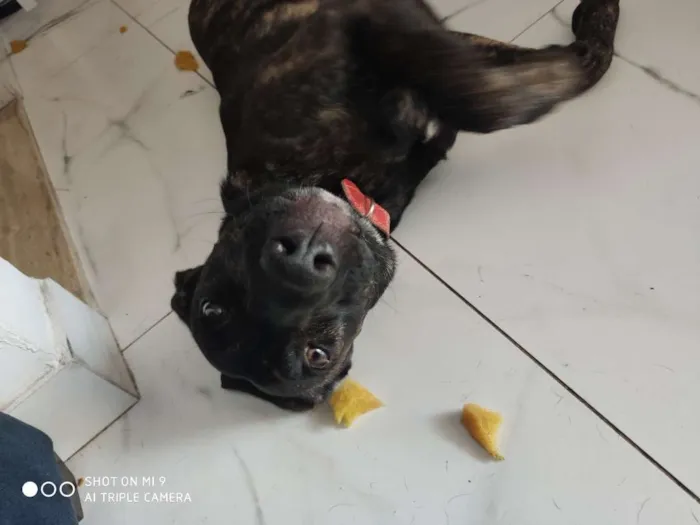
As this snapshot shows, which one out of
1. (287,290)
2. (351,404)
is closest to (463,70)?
(287,290)

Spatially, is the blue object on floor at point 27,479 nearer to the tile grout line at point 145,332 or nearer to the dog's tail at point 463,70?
the tile grout line at point 145,332

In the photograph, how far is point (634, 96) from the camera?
1709 millimetres

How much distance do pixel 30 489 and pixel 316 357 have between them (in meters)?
0.58

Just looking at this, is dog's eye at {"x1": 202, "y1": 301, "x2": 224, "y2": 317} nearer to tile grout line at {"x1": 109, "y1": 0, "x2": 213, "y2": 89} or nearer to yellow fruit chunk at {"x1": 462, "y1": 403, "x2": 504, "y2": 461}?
yellow fruit chunk at {"x1": 462, "y1": 403, "x2": 504, "y2": 461}

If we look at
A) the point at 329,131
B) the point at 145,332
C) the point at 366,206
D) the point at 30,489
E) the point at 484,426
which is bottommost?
the point at 484,426

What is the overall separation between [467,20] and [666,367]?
1082 millimetres

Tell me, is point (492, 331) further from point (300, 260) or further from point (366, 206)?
point (300, 260)

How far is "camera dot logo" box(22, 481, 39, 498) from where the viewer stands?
122 cm

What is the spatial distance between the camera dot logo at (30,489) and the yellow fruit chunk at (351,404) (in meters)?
0.63

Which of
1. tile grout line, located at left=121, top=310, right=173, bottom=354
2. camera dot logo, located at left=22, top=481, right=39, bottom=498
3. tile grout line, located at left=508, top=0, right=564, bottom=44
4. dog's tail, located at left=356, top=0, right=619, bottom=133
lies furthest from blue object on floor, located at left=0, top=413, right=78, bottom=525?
tile grout line, located at left=508, top=0, right=564, bottom=44

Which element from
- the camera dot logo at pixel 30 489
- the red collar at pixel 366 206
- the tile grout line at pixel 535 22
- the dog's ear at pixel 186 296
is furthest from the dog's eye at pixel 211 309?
the tile grout line at pixel 535 22

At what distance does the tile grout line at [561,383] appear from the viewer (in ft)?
4.47

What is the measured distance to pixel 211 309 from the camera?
4.12 ft

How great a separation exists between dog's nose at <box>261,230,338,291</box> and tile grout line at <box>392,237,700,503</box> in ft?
1.77
